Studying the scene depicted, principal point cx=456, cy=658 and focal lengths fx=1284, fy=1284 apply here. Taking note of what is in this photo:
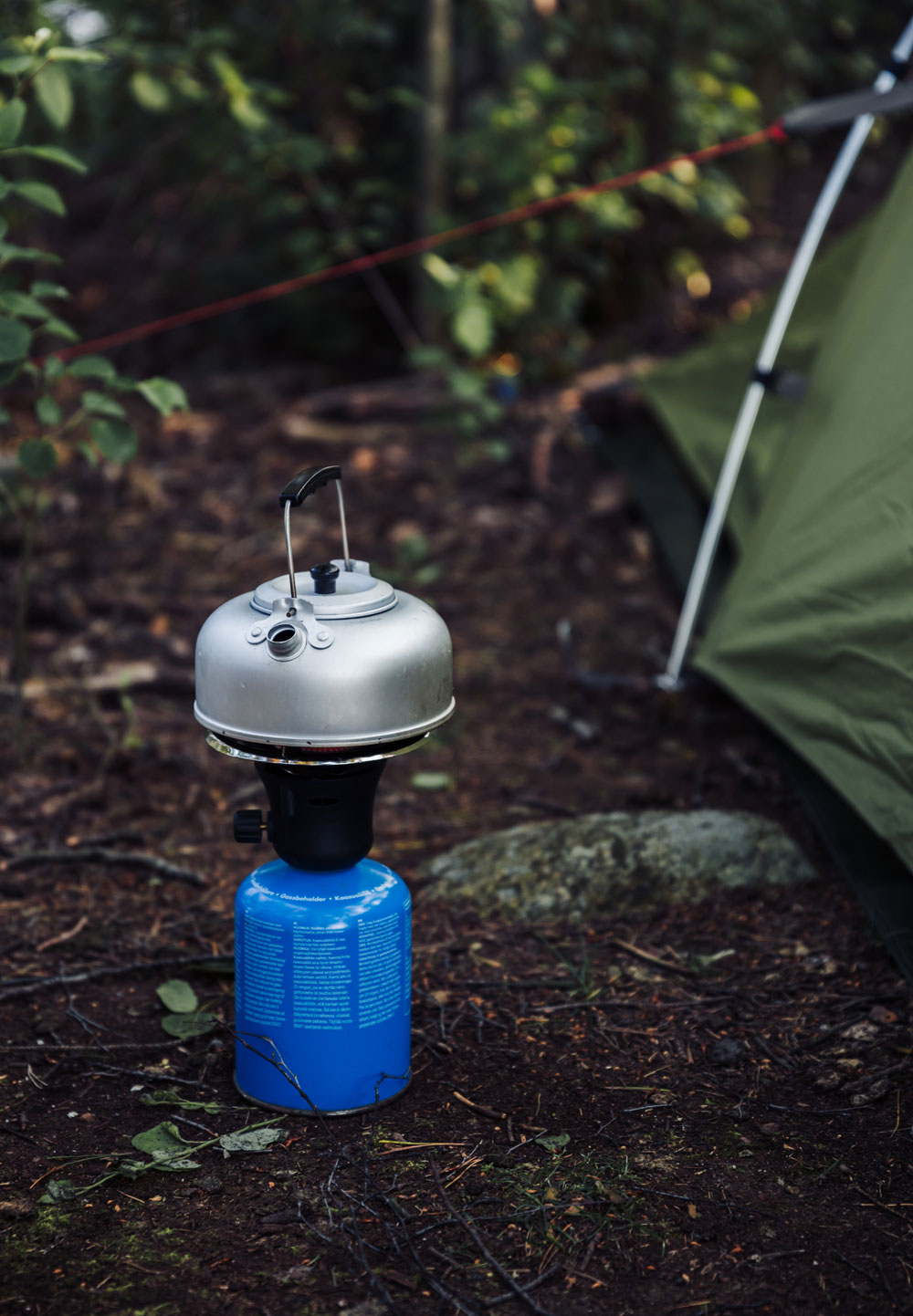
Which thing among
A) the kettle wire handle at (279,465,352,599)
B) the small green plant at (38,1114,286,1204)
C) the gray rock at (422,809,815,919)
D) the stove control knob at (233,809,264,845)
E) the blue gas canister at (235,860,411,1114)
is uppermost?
the kettle wire handle at (279,465,352,599)

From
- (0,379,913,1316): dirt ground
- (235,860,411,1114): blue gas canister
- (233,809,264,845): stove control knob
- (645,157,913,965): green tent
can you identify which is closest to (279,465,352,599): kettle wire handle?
(233,809,264,845): stove control knob

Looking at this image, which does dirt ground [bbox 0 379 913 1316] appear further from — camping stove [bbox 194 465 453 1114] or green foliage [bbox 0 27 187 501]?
green foliage [bbox 0 27 187 501]

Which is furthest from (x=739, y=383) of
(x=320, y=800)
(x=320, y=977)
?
(x=320, y=977)

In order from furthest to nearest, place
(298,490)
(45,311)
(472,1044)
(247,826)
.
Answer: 1. (45,311)
2. (472,1044)
3. (247,826)
4. (298,490)

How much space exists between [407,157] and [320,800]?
4.84 metres

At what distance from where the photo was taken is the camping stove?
206 cm

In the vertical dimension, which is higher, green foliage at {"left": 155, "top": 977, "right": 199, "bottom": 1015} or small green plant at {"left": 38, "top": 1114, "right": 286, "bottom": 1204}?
small green plant at {"left": 38, "top": 1114, "right": 286, "bottom": 1204}

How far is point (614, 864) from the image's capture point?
3.08 meters

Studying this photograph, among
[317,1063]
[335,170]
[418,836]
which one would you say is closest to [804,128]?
[418,836]

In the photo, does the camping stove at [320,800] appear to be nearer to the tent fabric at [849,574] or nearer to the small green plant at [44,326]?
the small green plant at [44,326]

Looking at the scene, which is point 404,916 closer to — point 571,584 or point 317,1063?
point 317,1063

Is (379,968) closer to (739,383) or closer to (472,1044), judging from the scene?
(472,1044)

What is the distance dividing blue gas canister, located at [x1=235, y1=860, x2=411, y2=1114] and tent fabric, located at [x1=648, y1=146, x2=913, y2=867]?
1.09 metres

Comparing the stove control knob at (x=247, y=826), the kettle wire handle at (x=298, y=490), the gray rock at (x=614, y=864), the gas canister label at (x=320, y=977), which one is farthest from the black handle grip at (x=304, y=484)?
the gray rock at (x=614, y=864)
